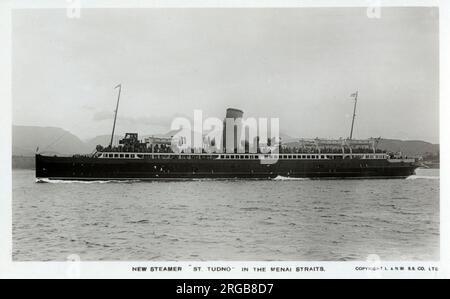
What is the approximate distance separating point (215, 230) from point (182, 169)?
29.2ft

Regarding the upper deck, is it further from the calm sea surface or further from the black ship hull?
the calm sea surface

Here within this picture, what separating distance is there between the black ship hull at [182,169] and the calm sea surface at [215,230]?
20.6 ft

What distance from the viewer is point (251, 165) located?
16.8m

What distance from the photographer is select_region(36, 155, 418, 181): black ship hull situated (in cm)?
1627

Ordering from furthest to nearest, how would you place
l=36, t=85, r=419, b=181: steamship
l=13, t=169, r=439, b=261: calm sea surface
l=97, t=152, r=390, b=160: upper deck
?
l=97, t=152, r=390, b=160: upper deck, l=36, t=85, r=419, b=181: steamship, l=13, t=169, r=439, b=261: calm sea surface

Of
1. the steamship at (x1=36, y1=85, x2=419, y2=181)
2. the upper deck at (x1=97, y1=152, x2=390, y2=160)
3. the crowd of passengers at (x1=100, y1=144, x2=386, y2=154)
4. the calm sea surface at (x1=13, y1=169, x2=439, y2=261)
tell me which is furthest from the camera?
the upper deck at (x1=97, y1=152, x2=390, y2=160)

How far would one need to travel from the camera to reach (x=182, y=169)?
1705cm

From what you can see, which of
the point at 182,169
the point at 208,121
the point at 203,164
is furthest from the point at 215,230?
the point at 182,169

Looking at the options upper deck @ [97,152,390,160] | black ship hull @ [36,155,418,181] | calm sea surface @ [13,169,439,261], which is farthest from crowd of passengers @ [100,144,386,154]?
calm sea surface @ [13,169,439,261]

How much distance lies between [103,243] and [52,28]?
4.21m

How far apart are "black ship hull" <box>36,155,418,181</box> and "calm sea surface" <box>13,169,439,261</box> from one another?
6266 millimetres

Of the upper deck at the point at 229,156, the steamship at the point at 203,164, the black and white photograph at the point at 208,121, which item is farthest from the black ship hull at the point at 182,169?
the black and white photograph at the point at 208,121

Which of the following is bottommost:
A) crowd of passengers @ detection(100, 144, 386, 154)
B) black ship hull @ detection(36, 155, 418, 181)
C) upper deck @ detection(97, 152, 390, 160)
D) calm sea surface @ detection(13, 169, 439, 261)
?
calm sea surface @ detection(13, 169, 439, 261)
